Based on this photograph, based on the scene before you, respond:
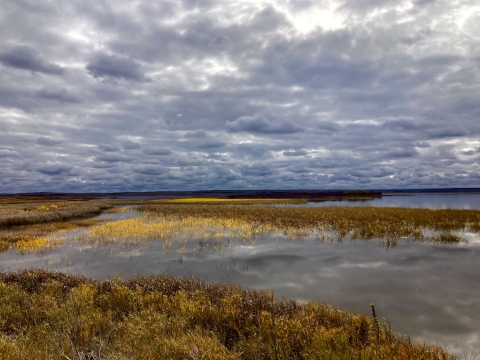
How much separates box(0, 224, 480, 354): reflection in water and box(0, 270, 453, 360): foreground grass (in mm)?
2338

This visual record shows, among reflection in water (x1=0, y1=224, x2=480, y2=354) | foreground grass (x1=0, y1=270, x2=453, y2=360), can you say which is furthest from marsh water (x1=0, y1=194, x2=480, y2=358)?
foreground grass (x1=0, y1=270, x2=453, y2=360)

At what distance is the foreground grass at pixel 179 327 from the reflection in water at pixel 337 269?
2.34 metres

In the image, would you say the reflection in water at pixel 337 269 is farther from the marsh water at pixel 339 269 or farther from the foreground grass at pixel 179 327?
the foreground grass at pixel 179 327

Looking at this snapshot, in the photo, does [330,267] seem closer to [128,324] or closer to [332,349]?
[332,349]

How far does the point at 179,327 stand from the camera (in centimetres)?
717

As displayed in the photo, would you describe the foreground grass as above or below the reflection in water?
above

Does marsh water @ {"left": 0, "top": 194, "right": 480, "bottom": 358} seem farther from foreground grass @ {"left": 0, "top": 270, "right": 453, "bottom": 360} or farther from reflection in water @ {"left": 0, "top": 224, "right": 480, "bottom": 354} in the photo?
foreground grass @ {"left": 0, "top": 270, "right": 453, "bottom": 360}

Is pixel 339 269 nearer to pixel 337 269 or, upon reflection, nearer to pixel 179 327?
pixel 337 269

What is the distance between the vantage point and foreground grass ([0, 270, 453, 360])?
5727 millimetres

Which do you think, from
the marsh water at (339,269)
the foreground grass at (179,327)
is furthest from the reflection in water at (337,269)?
the foreground grass at (179,327)

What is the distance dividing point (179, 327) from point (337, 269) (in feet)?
32.2

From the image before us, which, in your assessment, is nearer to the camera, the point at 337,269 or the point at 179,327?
the point at 179,327

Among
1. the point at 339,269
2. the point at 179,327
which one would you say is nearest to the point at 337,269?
the point at 339,269

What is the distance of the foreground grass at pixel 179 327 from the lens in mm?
5727
